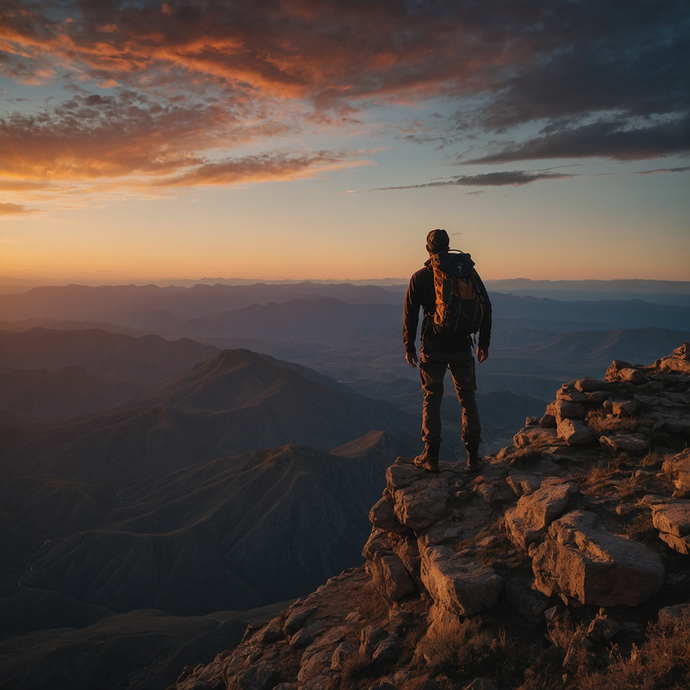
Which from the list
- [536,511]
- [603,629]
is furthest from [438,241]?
[603,629]

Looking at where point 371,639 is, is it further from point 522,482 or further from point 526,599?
point 522,482

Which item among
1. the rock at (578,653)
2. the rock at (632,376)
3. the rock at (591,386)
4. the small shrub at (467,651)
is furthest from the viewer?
the rock at (632,376)

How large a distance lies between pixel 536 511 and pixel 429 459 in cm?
224

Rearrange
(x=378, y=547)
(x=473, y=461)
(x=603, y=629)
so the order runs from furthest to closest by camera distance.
Result: 1. (x=378, y=547)
2. (x=473, y=461)
3. (x=603, y=629)

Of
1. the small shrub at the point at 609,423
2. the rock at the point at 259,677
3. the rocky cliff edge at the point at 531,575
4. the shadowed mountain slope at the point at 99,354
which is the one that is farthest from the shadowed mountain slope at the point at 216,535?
the shadowed mountain slope at the point at 99,354

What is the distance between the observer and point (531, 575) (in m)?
5.12

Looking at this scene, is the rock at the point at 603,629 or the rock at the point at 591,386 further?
the rock at the point at 591,386

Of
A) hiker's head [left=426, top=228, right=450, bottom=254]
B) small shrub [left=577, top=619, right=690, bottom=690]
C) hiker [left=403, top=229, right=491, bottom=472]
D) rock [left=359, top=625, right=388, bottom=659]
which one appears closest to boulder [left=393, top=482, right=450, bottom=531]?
hiker [left=403, top=229, right=491, bottom=472]

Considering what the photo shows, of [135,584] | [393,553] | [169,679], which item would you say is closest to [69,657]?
[169,679]

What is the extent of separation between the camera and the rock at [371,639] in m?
5.57

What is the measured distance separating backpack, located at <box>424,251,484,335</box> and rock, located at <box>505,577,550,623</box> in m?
3.30

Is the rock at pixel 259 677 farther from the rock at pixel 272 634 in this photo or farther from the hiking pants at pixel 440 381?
the hiking pants at pixel 440 381

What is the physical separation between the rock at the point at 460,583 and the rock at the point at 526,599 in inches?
5.3

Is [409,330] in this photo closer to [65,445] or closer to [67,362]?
[65,445]
